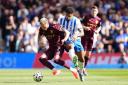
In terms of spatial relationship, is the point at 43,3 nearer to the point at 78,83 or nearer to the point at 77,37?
A: the point at 77,37

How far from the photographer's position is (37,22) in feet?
87.4

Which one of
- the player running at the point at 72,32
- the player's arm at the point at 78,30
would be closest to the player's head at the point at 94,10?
the player running at the point at 72,32

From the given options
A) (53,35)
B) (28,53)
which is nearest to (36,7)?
(28,53)

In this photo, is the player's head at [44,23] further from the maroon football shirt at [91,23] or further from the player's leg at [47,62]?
the maroon football shirt at [91,23]

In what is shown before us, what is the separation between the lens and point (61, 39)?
16453mm

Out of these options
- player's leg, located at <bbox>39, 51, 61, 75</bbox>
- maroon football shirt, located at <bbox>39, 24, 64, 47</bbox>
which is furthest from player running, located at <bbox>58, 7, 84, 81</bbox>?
player's leg, located at <bbox>39, 51, 61, 75</bbox>

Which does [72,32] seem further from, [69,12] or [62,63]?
[62,63]

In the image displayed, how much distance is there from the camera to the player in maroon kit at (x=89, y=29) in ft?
63.4

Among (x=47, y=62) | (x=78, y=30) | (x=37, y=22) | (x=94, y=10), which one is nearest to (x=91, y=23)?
(x=94, y=10)

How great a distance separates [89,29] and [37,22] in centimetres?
768

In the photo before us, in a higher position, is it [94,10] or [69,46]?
[94,10]

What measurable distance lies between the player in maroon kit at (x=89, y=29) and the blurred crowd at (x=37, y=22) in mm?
6648

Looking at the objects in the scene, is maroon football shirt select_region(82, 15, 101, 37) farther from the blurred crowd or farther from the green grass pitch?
the blurred crowd

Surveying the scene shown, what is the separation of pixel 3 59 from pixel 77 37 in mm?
8732
